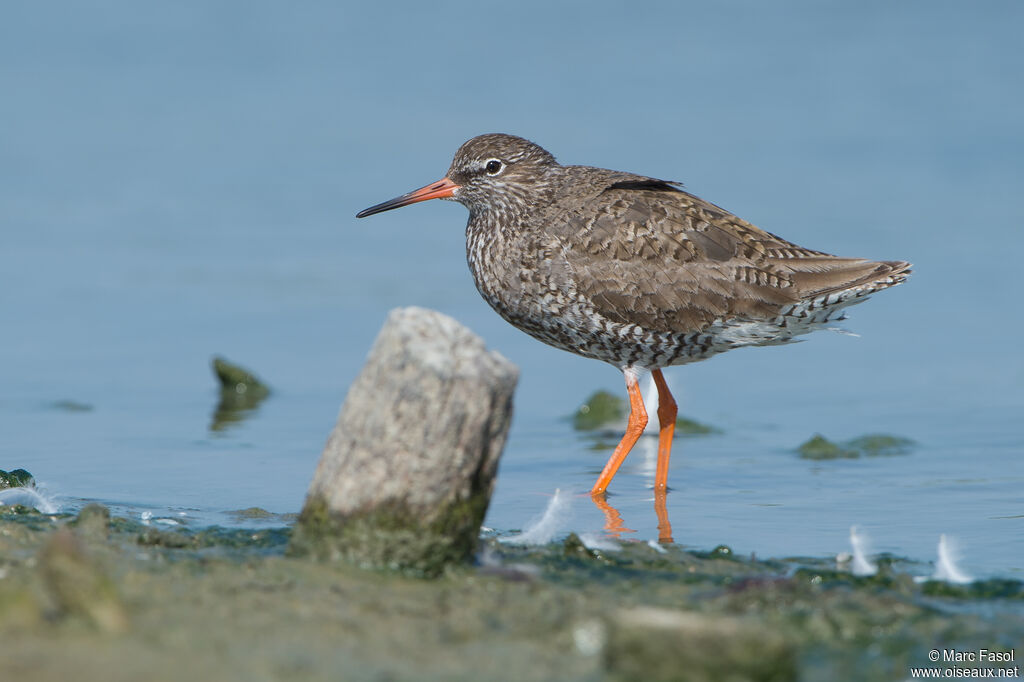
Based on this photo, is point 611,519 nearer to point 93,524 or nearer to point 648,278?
point 648,278

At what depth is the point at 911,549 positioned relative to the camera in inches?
285

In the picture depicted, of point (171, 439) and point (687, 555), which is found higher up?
point (171, 439)

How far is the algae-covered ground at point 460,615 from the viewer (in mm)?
4367

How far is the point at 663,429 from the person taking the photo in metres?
9.53

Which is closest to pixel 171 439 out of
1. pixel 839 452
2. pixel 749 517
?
pixel 749 517

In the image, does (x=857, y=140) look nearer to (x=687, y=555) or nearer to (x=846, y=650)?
(x=687, y=555)

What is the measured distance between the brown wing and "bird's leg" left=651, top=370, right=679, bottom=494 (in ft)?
3.32

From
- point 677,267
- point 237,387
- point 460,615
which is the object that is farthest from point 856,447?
point 460,615

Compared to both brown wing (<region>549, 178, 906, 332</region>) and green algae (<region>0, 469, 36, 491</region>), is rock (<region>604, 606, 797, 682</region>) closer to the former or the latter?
brown wing (<region>549, 178, 906, 332</region>)

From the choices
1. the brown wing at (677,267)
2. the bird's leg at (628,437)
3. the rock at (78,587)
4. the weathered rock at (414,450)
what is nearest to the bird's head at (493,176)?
the brown wing at (677,267)

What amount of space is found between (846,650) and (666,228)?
4207 millimetres

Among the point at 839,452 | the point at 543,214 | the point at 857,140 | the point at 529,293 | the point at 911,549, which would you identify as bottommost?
the point at 911,549

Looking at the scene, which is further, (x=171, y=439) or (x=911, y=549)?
(x=171, y=439)

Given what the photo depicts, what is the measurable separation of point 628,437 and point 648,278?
4.15 feet
